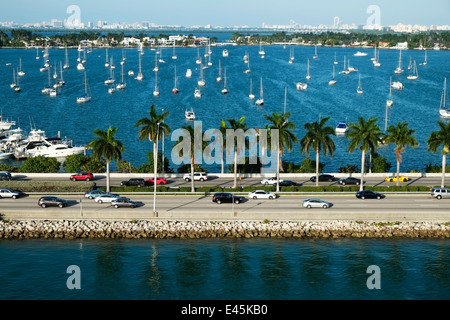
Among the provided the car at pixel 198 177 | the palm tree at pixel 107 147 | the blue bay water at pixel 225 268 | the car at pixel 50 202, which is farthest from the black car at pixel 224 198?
the car at pixel 50 202

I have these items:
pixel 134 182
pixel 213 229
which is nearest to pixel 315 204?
pixel 213 229

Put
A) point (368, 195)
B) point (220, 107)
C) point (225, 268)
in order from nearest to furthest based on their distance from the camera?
point (225, 268)
point (368, 195)
point (220, 107)

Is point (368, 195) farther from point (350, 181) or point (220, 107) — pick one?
point (220, 107)

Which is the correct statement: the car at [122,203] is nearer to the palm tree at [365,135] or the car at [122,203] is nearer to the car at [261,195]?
the car at [261,195]

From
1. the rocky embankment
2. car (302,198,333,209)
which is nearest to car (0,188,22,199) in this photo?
the rocky embankment

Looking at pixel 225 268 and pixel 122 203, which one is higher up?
pixel 122 203

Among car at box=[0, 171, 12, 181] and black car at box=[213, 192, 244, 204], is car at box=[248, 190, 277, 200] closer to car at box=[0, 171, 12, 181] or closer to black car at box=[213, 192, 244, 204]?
black car at box=[213, 192, 244, 204]
